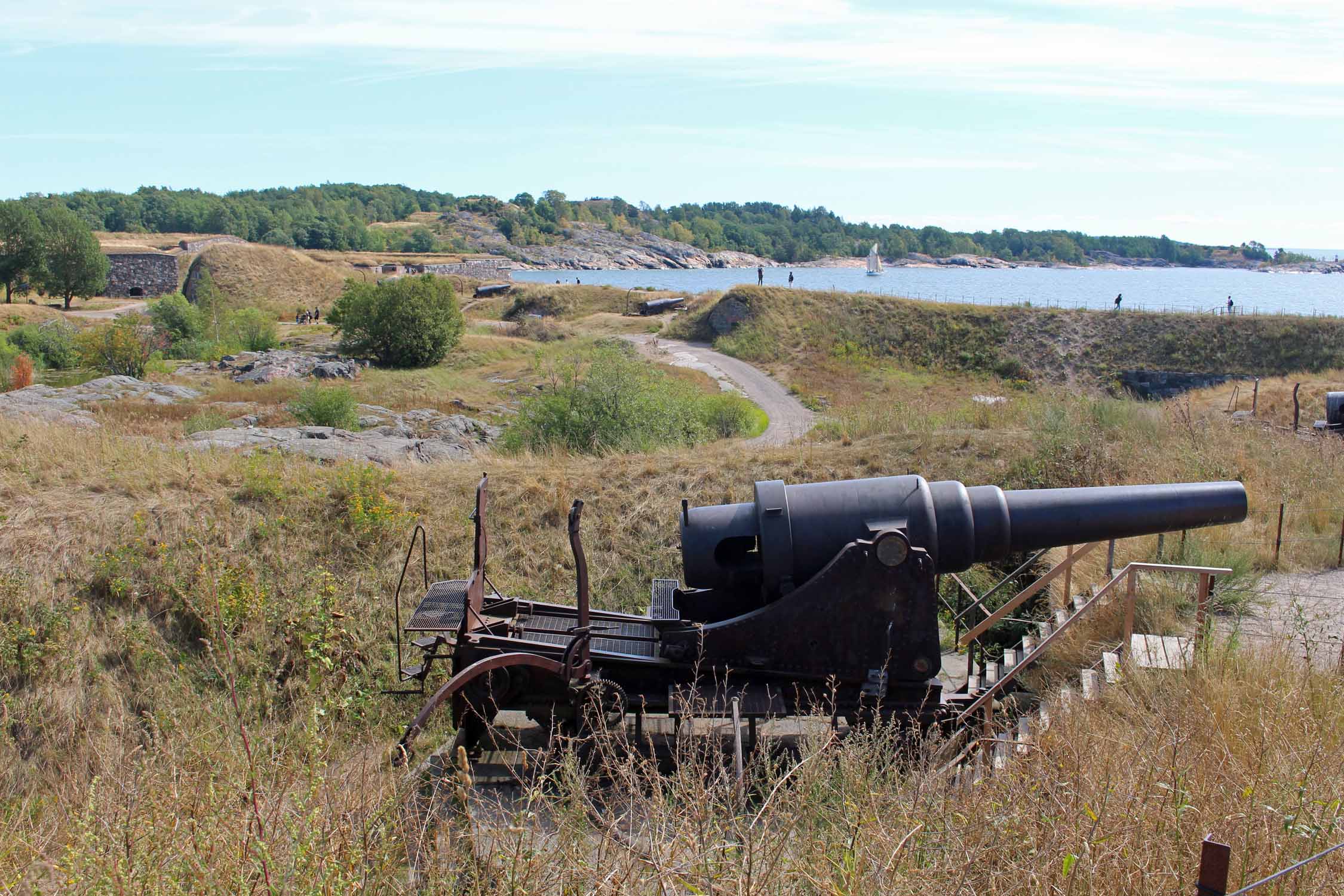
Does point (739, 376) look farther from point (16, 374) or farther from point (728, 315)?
point (16, 374)

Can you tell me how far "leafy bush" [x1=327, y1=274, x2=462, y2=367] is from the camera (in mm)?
38344

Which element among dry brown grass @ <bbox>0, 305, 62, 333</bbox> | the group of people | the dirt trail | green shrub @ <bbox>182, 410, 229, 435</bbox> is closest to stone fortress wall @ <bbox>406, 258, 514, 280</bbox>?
the dirt trail

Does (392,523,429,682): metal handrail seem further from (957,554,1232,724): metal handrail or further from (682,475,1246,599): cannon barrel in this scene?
(957,554,1232,724): metal handrail

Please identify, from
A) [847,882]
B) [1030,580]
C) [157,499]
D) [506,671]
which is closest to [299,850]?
[847,882]

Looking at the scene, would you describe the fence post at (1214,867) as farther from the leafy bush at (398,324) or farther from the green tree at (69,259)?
the green tree at (69,259)

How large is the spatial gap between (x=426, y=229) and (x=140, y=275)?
86.5 meters

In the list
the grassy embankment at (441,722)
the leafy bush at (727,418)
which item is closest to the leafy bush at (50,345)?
the grassy embankment at (441,722)

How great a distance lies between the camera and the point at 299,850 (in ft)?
9.20

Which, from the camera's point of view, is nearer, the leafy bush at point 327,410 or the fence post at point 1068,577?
the fence post at point 1068,577

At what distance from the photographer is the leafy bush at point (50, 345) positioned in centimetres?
3403

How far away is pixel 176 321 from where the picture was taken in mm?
42906

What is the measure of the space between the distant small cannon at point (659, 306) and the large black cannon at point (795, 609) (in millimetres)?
54772

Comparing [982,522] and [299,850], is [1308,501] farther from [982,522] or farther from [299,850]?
[299,850]

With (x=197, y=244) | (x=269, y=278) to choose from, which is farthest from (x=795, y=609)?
(x=197, y=244)
